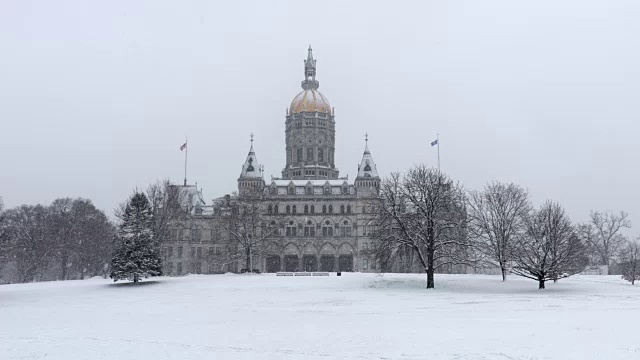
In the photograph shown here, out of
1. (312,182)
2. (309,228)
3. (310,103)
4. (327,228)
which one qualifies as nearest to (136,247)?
(309,228)

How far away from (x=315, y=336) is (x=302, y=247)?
7094 centimetres

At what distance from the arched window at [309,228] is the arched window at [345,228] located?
4.48 m

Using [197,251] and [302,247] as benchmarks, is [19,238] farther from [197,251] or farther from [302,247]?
[302,247]

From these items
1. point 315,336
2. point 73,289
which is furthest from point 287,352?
point 73,289

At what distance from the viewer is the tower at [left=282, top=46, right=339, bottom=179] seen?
10488 centimetres

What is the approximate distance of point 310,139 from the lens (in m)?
106

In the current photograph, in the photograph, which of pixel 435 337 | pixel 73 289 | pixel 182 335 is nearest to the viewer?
pixel 435 337

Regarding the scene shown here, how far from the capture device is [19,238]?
77062 mm

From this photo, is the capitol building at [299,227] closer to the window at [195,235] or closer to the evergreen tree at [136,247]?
the window at [195,235]

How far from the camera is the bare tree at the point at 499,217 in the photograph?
58188 millimetres

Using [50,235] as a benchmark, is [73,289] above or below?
below

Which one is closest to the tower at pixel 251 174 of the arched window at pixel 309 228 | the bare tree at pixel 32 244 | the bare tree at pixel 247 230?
the arched window at pixel 309 228

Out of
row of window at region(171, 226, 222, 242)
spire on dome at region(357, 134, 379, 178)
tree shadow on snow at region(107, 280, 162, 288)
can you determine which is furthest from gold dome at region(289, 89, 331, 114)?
tree shadow on snow at region(107, 280, 162, 288)

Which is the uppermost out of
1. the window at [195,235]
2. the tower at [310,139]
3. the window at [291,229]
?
the tower at [310,139]
